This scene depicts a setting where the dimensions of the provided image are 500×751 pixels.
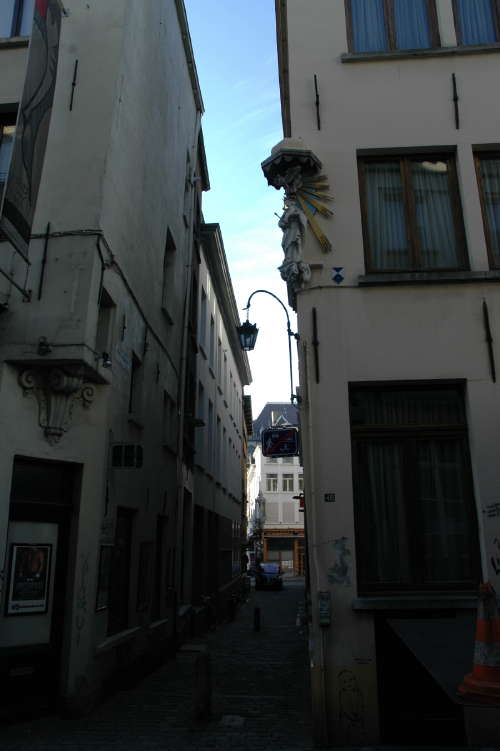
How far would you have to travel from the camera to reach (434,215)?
7754mm

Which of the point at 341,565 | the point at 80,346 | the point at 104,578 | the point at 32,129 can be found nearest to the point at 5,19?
the point at 32,129

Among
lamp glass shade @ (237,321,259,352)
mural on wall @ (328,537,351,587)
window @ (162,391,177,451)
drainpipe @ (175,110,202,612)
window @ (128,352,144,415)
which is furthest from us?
drainpipe @ (175,110,202,612)

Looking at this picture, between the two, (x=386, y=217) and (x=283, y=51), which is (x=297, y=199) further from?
(x=283, y=51)

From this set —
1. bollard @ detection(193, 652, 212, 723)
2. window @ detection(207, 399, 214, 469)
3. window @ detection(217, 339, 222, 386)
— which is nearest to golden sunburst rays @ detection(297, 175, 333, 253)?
bollard @ detection(193, 652, 212, 723)

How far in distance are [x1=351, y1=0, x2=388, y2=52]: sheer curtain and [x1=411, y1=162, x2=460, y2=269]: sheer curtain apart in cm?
201

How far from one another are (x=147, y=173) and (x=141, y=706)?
9414 mm

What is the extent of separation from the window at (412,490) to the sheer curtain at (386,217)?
172 centimetres

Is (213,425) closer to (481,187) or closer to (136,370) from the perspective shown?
(136,370)

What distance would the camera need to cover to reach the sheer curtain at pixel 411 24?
8.45m

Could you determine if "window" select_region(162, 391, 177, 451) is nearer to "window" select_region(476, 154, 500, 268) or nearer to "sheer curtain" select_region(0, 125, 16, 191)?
"sheer curtain" select_region(0, 125, 16, 191)

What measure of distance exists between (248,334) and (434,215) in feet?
14.3

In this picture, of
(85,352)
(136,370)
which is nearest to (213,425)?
(136,370)

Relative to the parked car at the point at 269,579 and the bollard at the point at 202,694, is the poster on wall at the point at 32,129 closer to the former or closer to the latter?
the bollard at the point at 202,694

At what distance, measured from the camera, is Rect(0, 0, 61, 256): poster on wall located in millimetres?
7141
